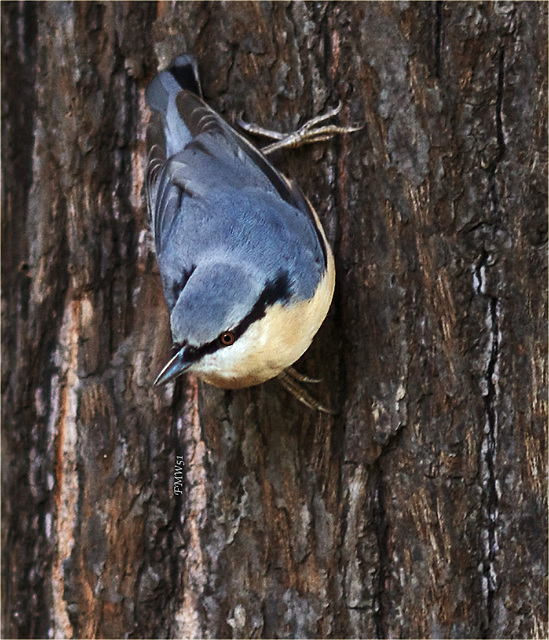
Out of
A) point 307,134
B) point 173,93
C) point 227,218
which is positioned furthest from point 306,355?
point 173,93

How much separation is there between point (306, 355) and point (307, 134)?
2.38 feet

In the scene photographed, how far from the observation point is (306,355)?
2.27 m

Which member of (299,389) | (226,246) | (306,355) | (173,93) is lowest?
(299,389)

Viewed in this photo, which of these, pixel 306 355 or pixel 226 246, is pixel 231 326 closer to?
pixel 226 246

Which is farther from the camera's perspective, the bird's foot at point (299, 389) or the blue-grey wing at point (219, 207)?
the bird's foot at point (299, 389)

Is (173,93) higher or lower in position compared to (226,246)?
higher

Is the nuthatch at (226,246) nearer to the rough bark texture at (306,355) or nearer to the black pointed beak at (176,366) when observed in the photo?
the black pointed beak at (176,366)

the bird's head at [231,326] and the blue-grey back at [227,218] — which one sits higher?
the blue-grey back at [227,218]

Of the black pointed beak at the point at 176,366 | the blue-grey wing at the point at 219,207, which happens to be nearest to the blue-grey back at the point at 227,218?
the blue-grey wing at the point at 219,207

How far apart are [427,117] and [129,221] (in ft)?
3.57

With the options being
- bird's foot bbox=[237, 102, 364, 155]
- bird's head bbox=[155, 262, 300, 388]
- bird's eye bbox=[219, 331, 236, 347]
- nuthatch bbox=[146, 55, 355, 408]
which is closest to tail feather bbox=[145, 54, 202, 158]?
nuthatch bbox=[146, 55, 355, 408]

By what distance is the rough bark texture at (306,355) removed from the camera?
2.06 meters

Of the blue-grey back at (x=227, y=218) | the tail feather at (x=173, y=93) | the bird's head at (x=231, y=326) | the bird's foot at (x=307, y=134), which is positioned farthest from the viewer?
the tail feather at (x=173, y=93)

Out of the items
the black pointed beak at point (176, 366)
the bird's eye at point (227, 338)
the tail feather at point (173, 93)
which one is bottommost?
the black pointed beak at point (176, 366)
